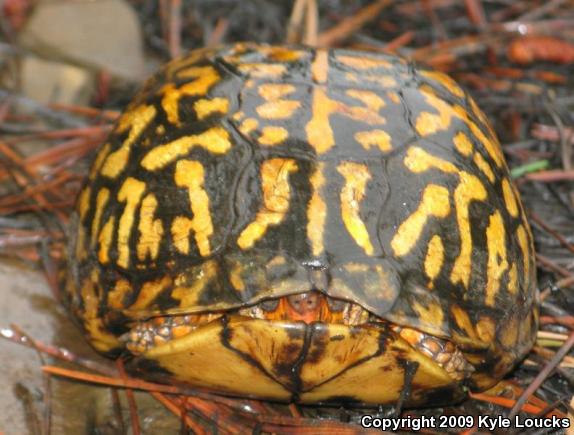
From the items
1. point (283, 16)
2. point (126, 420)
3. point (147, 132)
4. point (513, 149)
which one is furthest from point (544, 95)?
point (126, 420)

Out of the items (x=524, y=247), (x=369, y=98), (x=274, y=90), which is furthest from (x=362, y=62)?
(x=524, y=247)

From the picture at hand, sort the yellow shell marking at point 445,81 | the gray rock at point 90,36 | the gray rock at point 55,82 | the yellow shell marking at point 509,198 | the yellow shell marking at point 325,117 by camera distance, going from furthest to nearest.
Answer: the gray rock at point 90,36
the gray rock at point 55,82
the yellow shell marking at point 445,81
the yellow shell marking at point 509,198
the yellow shell marking at point 325,117

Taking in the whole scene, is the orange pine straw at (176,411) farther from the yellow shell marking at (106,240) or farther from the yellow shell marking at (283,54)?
the yellow shell marking at (283,54)

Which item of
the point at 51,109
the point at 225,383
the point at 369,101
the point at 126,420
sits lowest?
the point at 126,420

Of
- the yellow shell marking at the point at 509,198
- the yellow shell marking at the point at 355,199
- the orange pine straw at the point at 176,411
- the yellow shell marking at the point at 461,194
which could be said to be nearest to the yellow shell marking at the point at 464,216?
the yellow shell marking at the point at 461,194

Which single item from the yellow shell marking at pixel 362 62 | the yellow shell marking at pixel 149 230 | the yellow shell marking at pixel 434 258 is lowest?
the yellow shell marking at pixel 149 230

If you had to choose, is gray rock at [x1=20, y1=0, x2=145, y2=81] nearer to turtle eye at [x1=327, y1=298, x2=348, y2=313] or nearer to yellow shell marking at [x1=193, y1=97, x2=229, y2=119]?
yellow shell marking at [x1=193, y1=97, x2=229, y2=119]

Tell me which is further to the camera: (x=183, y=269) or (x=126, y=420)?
(x=126, y=420)

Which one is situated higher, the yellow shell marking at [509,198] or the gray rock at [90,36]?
the gray rock at [90,36]

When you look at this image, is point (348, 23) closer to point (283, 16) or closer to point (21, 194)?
point (283, 16)
